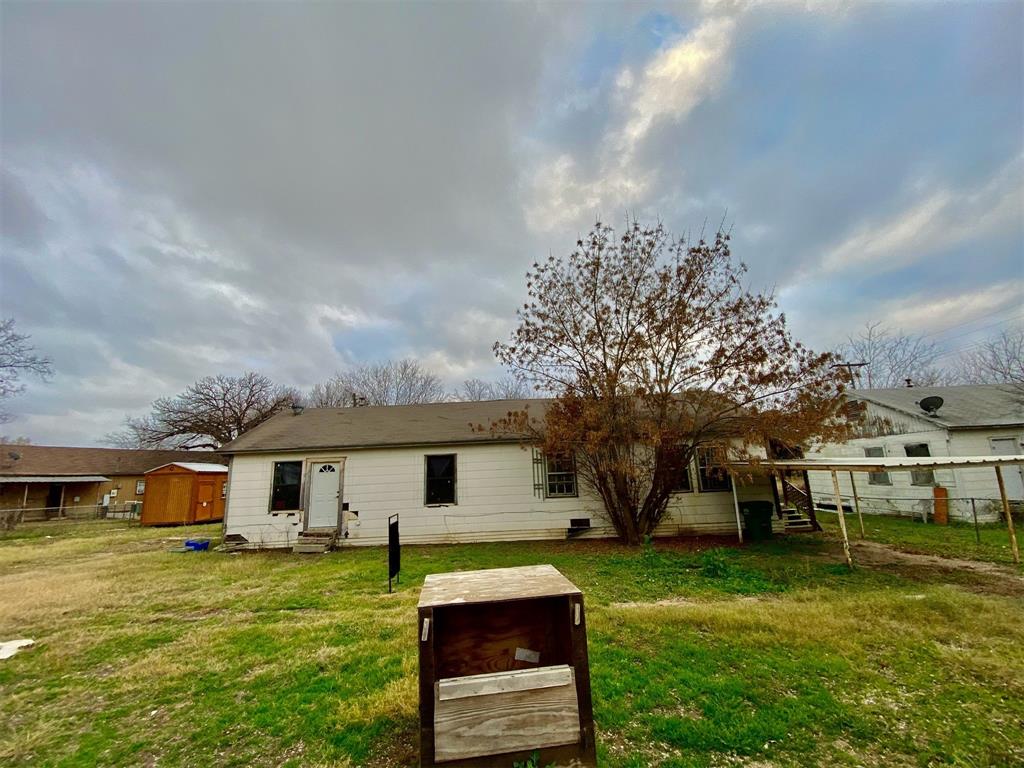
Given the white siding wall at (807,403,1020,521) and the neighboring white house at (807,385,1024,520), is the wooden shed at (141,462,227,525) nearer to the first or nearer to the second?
the white siding wall at (807,403,1020,521)

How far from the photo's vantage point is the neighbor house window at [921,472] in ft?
44.2

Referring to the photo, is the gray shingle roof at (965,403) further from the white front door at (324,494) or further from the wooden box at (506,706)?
the white front door at (324,494)

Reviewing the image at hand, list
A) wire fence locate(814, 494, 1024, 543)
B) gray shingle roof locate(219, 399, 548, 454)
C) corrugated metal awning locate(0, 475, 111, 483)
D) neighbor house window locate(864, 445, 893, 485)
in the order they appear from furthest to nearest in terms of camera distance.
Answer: corrugated metal awning locate(0, 475, 111, 483)
neighbor house window locate(864, 445, 893, 485)
wire fence locate(814, 494, 1024, 543)
gray shingle roof locate(219, 399, 548, 454)

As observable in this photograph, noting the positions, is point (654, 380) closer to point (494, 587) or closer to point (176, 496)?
point (494, 587)

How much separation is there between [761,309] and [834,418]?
9.29 feet

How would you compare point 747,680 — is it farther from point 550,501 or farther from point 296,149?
point 296,149

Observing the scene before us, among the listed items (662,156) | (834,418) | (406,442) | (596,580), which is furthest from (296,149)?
(834,418)

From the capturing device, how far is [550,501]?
1170cm

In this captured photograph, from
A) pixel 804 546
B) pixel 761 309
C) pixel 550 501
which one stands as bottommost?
pixel 804 546

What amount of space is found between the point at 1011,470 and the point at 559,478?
1365cm

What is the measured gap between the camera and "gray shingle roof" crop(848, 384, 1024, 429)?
13.1 meters

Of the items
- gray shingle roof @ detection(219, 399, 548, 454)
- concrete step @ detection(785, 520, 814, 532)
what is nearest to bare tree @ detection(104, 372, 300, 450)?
gray shingle roof @ detection(219, 399, 548, 454)

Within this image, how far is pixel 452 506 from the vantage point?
1165 cm

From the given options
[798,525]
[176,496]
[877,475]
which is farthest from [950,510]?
[176,496]
